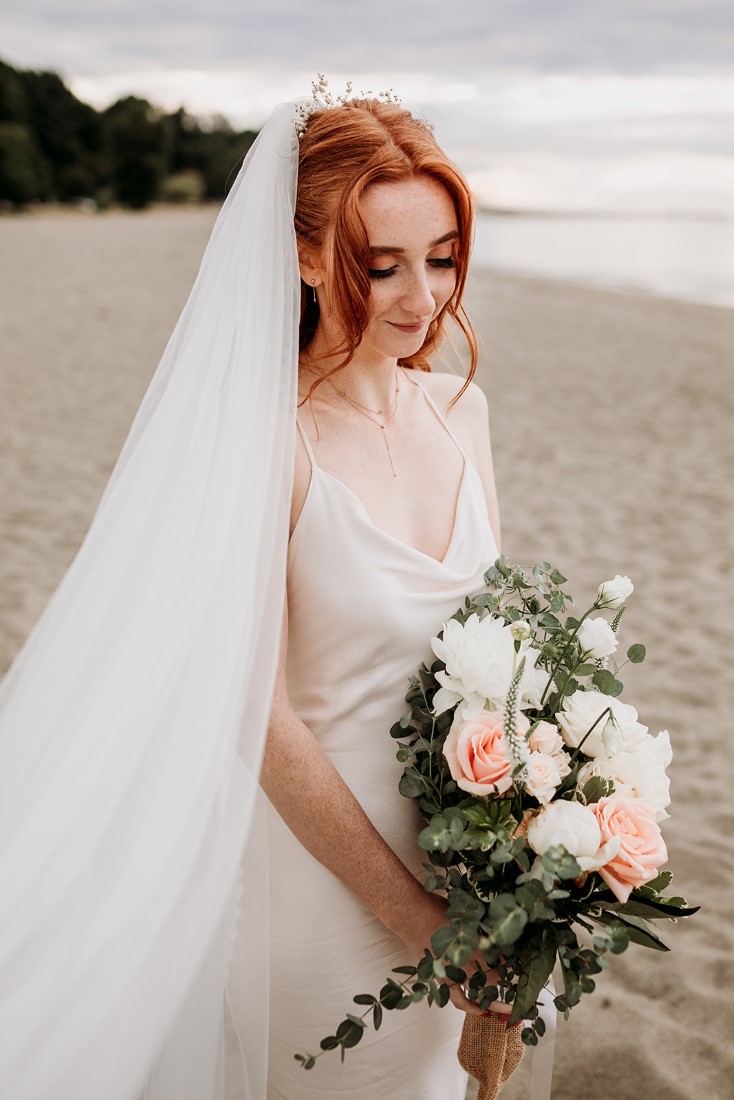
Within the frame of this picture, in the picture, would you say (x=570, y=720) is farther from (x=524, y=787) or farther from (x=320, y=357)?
(x=320, y=357)

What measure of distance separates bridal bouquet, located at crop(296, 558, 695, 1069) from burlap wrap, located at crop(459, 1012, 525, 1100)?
0.12 m

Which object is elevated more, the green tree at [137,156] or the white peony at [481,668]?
the green tree at [137,156]

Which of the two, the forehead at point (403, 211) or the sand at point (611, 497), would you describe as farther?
the sand at point (611, 497)

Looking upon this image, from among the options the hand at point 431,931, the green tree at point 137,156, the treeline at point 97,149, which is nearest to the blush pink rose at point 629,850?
the hand at point 431,931

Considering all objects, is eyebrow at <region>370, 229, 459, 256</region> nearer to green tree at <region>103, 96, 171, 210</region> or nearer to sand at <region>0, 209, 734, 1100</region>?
sand at <region>0, 209, 734, 1100</region>

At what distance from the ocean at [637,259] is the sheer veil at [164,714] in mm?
14166

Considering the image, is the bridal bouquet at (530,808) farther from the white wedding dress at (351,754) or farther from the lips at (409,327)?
the lips at (409,327)

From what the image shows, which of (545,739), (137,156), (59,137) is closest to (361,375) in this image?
(545,739)

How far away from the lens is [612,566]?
6.55 m

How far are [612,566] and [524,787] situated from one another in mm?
5285

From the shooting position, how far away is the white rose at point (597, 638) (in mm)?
1585

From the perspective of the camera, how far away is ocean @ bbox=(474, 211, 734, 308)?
82.4 ft

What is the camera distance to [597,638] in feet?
5.21

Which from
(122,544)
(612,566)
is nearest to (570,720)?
(122,544)
